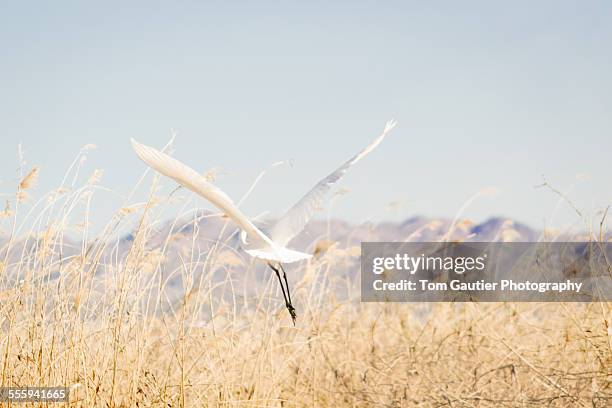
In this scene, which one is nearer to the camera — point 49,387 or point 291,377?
point 49,387

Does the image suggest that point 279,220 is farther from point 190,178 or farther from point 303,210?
point 190,178

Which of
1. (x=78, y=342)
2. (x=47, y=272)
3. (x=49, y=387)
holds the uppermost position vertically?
(x=47, y=272)

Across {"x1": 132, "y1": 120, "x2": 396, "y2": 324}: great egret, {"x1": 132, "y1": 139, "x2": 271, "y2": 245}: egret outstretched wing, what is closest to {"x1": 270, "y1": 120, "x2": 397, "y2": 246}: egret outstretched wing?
{"x1": 132, "y1": 120, "x2": 396, "y2": 324}: great egret

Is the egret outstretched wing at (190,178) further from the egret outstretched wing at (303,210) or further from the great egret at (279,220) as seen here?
the egret outstretched wing at (303,210)

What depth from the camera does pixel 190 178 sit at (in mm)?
Answer: 2342

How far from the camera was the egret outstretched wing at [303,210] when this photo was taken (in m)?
2.71

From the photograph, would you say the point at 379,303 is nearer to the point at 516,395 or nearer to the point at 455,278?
the point at 455,278

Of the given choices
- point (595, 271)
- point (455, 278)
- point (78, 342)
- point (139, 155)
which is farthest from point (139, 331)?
point (455, 278)

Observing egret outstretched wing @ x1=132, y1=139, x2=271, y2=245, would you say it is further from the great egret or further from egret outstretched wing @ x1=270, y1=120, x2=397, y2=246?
egret outstretched wing @ x1=270, y1=120, x2=397, y2=246

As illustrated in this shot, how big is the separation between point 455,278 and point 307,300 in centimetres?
131

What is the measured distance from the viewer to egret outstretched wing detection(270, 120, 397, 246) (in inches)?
106

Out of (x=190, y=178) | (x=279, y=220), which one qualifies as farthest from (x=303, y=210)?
(x=190, y=178)

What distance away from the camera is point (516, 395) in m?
3.49

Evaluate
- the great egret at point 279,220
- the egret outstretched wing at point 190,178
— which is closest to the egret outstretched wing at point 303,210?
the great egret at point 279,220
